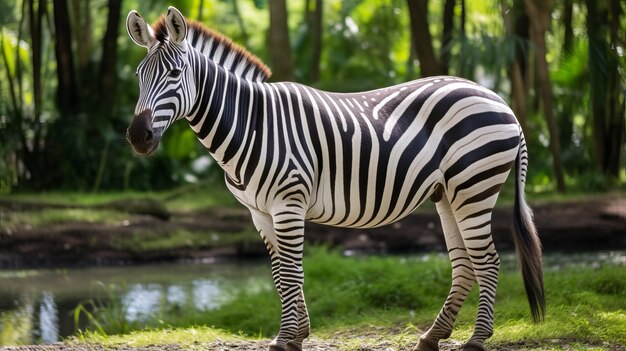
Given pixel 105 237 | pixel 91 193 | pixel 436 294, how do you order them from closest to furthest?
1. pixel 436 294
2. pixel 105 237
3. pixel 91 193

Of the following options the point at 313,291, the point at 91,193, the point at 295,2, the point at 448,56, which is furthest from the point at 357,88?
the point at 295,2

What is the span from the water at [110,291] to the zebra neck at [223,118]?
352 cm

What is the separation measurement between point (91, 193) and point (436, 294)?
1004 cm

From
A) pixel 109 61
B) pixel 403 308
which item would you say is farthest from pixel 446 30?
pixel 403 308

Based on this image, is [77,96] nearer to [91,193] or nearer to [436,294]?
[91,193]

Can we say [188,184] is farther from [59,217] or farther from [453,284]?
[453,284]

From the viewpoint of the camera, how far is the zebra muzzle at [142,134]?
5449 mm

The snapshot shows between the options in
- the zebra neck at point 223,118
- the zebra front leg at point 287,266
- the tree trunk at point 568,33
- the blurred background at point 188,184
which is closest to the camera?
the zebra front leg at point 287,266

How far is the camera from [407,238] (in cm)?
1420

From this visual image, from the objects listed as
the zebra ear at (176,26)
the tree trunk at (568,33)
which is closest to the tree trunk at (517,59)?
the tree trunk at (568,33)

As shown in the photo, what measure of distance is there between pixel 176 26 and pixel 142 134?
73 cm

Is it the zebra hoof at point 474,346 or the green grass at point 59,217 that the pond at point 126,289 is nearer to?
the green grass at point 59,217

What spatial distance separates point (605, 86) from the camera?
14.7 meters

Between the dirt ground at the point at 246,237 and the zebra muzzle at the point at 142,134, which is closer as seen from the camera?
the zebra muzzle at the point at 142,134
